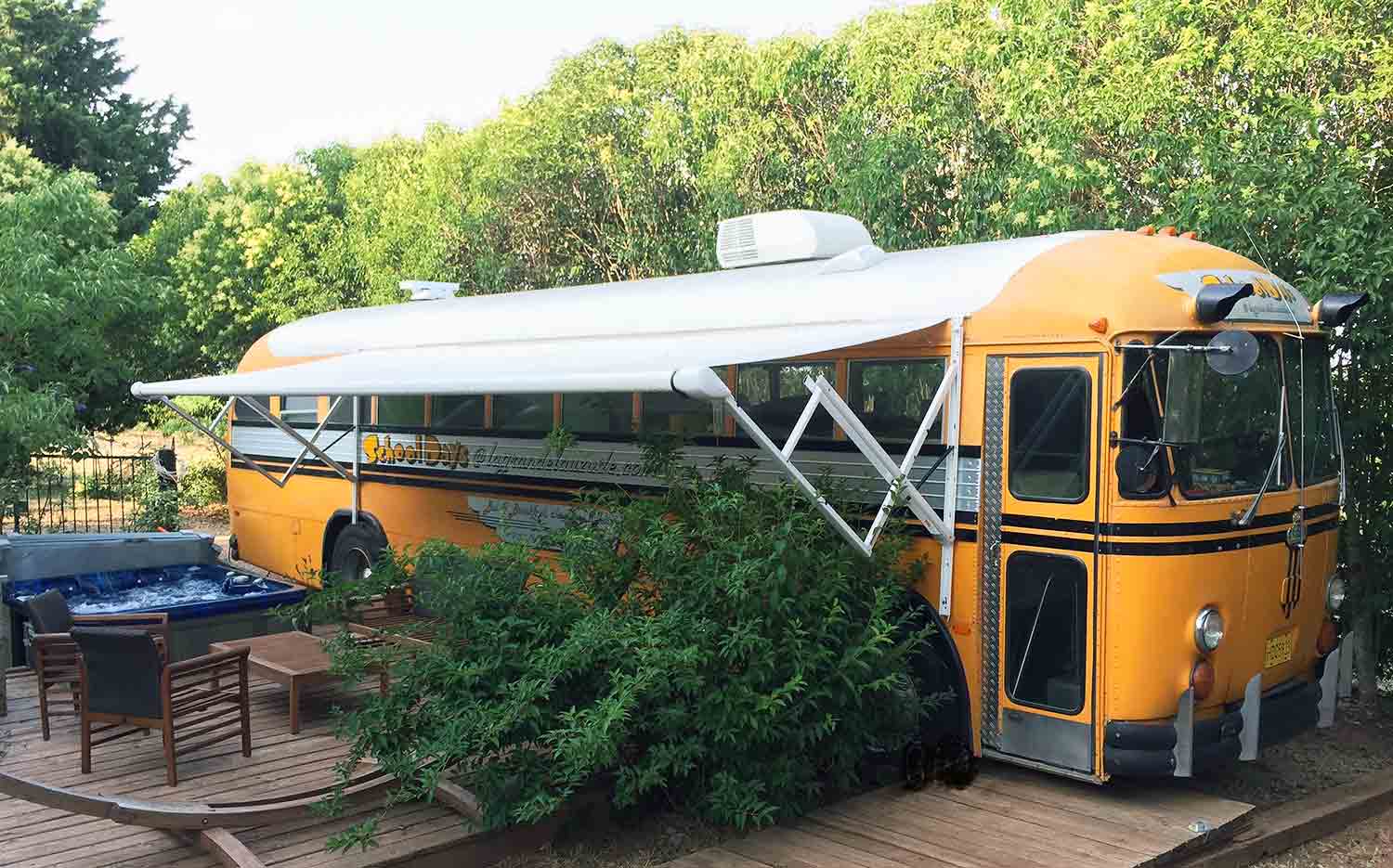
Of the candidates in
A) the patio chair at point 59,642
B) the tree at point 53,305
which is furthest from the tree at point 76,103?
the patio chair at point 59,642

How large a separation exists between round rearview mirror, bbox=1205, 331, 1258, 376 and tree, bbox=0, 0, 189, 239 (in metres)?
23.8

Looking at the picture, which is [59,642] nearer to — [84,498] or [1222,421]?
[1222,421]

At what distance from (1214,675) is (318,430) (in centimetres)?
711

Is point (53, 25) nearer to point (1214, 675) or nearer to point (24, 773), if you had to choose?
point (24, 773)

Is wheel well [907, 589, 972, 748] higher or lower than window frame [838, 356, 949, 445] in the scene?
lower

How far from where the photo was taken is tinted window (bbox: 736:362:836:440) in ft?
23.6

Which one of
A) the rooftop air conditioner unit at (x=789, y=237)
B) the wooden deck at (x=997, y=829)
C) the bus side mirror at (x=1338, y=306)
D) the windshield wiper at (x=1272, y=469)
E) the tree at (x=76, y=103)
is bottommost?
the wooden deck at (x=997, y=829)

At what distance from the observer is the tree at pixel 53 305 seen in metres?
11.3

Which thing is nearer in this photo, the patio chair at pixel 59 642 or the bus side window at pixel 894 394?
the bus side window at pixel 894 394

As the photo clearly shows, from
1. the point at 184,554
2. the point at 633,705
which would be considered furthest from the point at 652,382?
the point at 184,554

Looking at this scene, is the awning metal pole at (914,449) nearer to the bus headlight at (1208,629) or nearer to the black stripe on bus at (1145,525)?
the black stripe on bus at (1145,525)

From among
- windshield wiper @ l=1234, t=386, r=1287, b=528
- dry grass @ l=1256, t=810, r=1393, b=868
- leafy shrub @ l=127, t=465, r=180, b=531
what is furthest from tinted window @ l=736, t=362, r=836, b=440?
leafy shrub @ l=127, t=465, r=180, b=531

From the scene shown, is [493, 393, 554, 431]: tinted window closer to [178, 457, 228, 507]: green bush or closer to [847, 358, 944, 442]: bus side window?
[847, 358, 944, 442]: bus side window

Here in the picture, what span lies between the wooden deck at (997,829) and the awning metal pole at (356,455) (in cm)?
625
